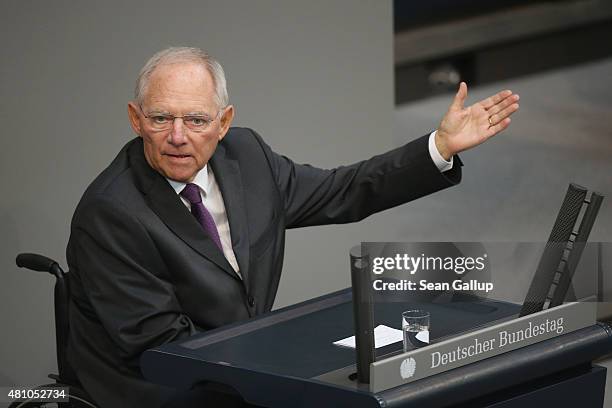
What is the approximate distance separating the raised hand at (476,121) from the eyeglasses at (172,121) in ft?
2.01

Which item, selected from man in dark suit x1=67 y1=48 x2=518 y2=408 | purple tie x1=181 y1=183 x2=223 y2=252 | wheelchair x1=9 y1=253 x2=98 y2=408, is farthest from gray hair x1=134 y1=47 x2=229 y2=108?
wheelchair x1=9 y1=253 x2=98 y2=408

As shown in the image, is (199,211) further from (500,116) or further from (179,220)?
(500,116)

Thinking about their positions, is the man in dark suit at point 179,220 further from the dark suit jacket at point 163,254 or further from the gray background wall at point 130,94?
the gray background wall at point 130,94

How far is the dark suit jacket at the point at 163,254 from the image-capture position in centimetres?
306

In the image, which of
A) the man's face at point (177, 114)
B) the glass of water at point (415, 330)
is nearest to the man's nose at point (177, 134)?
the man's face at point (177, 114)

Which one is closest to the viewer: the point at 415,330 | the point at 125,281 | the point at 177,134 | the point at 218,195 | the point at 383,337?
the point at 415,330

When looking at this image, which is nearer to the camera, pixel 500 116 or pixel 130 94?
pixel 500 116

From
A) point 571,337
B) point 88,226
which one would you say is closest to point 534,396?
point 571,337

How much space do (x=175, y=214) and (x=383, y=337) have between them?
0.74m

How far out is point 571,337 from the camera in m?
2.66

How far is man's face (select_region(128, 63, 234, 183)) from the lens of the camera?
3.21 meters

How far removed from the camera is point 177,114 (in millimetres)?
3209

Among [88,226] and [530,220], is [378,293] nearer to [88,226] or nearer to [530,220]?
[88,226]

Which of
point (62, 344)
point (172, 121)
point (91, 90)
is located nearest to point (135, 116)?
point (172, 121)
